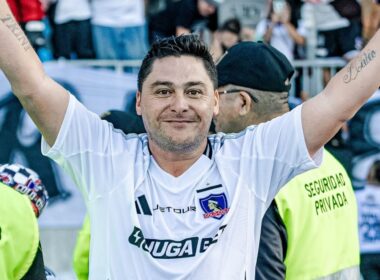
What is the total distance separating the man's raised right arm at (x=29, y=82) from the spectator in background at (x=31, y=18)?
6110 mm

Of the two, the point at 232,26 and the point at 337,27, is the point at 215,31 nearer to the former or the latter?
the point at 232,26

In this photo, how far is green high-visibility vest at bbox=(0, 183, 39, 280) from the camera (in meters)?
3.56

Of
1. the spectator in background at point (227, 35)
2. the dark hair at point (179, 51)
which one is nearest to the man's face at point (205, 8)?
the spectator in background at point (227, 35)

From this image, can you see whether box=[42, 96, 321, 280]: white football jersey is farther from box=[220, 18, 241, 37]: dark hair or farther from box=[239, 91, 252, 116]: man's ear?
box=[220, 18, 241, 37]: dark hair

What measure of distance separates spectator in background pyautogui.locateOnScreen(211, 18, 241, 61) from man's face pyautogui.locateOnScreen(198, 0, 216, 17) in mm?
441

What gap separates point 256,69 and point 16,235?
1.63 meters

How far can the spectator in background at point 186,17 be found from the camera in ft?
34.9

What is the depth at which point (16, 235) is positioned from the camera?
11.8 feet

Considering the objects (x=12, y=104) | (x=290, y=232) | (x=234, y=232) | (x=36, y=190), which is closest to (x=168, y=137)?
(x=234, y=232)

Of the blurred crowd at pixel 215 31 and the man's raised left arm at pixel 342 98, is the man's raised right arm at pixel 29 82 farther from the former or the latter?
the blurred crowd at pixel 215 31

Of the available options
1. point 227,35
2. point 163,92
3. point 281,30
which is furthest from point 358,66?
point 281,30

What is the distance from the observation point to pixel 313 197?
455 cm

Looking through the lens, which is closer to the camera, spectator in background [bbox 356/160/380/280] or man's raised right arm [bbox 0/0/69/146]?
man's raised right arm [bbox 0/0/69/146]

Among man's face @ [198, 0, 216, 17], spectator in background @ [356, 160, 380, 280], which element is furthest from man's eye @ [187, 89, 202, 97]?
man's face @ [198, 0, 216, 17]
